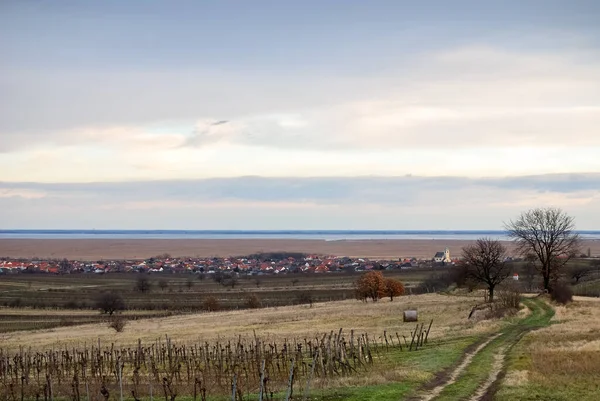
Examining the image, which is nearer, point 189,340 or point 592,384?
point 592,384

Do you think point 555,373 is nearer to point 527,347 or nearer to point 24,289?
point 527,347

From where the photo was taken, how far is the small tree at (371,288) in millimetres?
88562

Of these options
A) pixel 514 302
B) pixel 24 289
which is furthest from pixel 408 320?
pixel 24 289

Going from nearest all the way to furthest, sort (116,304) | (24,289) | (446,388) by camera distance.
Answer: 1. (446,388)
2. (116,304)
3. (24,289)

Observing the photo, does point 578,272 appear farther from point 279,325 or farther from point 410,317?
point 279,325

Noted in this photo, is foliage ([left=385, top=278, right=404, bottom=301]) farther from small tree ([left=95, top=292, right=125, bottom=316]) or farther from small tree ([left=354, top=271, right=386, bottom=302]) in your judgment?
small tree ([left=95, top=292, right=125, bottom=316])

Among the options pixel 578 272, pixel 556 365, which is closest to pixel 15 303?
pixel 578 272

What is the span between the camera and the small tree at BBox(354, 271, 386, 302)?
88.6m

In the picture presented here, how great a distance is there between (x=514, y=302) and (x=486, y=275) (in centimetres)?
1237

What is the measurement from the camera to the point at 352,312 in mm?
71812

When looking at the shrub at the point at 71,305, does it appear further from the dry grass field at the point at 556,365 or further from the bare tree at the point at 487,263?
the dry grass field at the point at 556,365

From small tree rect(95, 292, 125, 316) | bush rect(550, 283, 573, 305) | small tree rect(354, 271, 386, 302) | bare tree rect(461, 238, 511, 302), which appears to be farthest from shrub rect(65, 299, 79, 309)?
bush rect(550, 283, 573, 305)

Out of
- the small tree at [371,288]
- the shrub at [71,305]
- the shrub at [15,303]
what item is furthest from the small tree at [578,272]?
the shrub at [15,303]

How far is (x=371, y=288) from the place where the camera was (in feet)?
291
